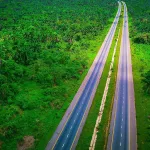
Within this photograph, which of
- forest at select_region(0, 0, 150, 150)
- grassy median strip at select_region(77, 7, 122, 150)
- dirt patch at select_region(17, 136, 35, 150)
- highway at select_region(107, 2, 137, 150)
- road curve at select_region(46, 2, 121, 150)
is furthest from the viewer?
forest at select_region(0, 0, 150, 150)

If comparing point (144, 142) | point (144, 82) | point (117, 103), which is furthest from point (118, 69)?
point (144, 142)

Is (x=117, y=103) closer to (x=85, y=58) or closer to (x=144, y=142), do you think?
(x=144, y=142)

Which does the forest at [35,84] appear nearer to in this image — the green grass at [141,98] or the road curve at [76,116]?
the road curve at [76,116]

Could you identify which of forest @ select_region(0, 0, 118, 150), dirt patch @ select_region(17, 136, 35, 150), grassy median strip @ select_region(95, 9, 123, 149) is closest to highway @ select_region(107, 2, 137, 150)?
grassy median strip @ select_region(95, 9, 123, 149)

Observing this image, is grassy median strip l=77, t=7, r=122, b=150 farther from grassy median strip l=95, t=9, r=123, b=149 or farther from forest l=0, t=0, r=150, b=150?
forest l=0, t=0, r=150, b=150

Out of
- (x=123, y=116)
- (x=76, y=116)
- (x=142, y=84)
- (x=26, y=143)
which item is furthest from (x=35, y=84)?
(x=142, y=84)
